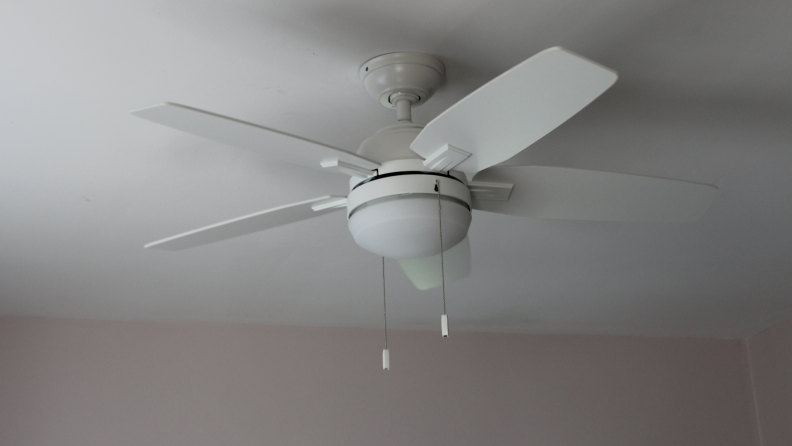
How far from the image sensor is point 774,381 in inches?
142

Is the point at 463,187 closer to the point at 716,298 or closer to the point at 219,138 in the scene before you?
the point at 219,138

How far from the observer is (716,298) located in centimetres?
305

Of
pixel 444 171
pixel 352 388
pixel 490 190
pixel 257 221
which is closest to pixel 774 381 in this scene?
pixel 352 388

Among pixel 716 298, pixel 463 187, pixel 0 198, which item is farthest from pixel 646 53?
pixel 716 298

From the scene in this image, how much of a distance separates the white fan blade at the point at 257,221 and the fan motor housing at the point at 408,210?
0.06 meters

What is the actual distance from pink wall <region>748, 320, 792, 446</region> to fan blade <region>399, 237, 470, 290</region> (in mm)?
2684

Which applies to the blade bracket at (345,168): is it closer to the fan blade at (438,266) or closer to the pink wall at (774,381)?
the fan blade at (438,266)

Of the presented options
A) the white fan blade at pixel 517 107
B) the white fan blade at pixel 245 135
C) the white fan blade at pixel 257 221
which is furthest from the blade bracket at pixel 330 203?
the white fan blade at pixel 517 107

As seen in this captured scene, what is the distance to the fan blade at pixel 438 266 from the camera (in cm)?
152

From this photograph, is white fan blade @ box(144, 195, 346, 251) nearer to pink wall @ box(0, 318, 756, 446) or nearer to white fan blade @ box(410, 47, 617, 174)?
white fan blade @ box(410, 47, 617, 174)

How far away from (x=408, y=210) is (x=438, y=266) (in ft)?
0.99

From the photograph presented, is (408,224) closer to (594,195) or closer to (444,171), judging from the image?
(444,171)

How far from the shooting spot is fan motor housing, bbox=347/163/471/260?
4.19 ft

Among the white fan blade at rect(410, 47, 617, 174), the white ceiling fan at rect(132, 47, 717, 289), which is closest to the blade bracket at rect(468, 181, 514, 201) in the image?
the white ceiling fan at rect(132, 47, 717, 289)
